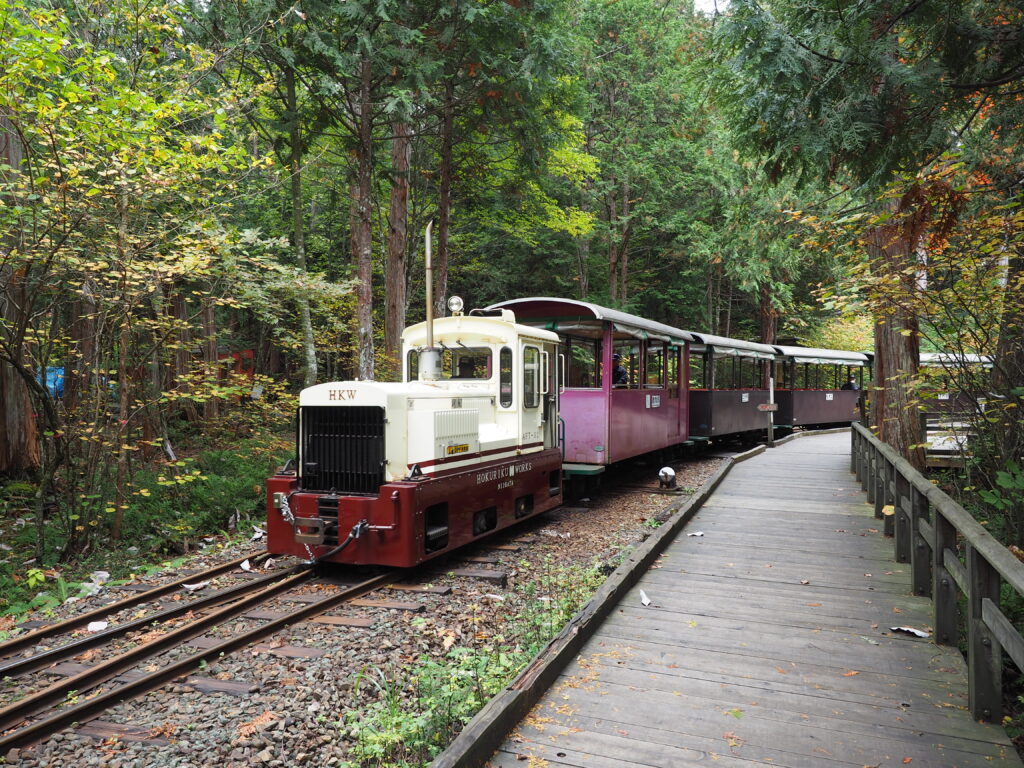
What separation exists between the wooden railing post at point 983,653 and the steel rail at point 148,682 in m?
4.45

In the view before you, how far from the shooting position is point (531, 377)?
8.45 meters

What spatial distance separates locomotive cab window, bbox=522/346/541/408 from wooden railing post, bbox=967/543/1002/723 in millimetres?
5410

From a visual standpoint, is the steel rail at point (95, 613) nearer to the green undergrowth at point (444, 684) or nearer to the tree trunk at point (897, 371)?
the green undergrowth at point (444, 684)

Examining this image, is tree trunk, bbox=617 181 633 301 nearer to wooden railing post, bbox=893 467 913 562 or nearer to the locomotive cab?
the locomotive cab

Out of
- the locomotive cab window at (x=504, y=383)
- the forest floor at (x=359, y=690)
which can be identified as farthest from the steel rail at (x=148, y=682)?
the locomotive cab window at (x=504, y=383)

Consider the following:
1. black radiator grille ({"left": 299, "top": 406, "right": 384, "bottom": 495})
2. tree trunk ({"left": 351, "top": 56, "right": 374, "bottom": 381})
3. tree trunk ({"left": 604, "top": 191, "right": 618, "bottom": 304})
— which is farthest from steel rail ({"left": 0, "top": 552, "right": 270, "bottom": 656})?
tree trunk ({"left": 604, "top": 191, "right": 618, "bottom": 304})

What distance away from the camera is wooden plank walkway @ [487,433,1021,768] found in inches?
120

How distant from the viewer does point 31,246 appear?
643 centimetres

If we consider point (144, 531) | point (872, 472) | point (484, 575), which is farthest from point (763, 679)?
point (144, 531)

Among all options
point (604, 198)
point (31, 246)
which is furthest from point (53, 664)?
point (604, 198)

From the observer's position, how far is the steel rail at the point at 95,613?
15.9 ft

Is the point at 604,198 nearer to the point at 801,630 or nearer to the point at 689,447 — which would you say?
the point at 689,447

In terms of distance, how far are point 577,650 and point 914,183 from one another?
374 cm

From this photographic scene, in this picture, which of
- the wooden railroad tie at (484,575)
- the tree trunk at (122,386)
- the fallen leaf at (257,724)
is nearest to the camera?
the fallen leaf at (257,724)
